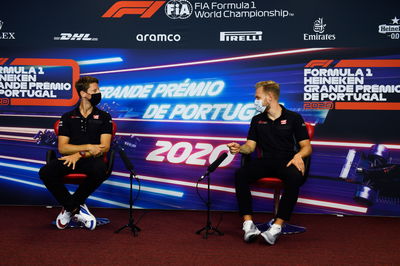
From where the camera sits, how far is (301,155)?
3.59 m

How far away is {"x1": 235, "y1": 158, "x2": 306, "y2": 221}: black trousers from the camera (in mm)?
3357

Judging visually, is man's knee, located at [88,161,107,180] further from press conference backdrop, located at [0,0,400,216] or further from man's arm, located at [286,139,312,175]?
man's arm, located at [286,139,312,175]

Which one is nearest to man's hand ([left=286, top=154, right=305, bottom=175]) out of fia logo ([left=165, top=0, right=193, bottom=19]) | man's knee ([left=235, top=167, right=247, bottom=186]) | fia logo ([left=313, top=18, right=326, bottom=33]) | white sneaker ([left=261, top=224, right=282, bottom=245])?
man's knee ([left=235, top=167, right=247, bottom=186])

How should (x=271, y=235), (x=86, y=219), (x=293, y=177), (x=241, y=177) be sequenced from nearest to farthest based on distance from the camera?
(x=271, y=235) → (x=293, y=177) → (x=241, y=177) → (x=86, y=219)

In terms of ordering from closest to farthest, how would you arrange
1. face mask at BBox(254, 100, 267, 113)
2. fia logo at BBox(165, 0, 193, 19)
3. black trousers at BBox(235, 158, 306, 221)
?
black trousers at BBox(235, 158, 306, 221) < face mask at BBox(254, 100, 267, 113) < fia logo at BBox(165, 0, 193, 19)


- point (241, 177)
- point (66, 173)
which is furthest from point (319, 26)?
point (66, 173)

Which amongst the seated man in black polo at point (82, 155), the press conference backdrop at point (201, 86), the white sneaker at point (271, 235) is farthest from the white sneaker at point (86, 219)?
the white sneaker at point (271, 235)

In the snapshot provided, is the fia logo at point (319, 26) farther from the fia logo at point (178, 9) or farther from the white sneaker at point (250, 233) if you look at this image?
the white sneaker at point (250, 233)

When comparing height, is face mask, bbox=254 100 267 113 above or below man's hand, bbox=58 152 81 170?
above

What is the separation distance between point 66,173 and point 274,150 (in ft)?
6.41

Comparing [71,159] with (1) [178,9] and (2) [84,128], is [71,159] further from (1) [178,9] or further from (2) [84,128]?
(1) [178,9]

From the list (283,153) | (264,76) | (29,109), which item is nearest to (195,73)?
(264,76)

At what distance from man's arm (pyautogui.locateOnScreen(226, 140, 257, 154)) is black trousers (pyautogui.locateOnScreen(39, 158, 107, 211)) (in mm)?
1196

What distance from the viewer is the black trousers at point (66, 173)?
144 inches
